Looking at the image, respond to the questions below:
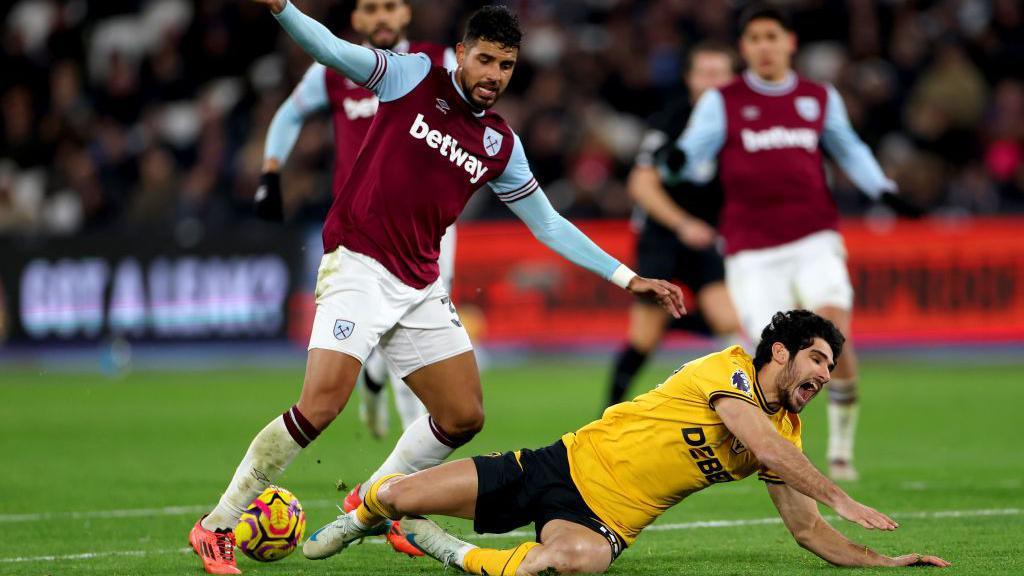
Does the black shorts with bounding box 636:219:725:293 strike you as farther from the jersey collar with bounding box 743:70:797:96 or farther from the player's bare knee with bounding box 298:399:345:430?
the player's bare knee with bounding box 298:399:345:430

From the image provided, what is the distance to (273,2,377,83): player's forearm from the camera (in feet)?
20.1

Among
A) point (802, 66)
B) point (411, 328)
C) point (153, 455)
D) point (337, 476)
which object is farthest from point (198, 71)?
point (411, 328)

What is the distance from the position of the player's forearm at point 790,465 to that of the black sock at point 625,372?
5.63 m

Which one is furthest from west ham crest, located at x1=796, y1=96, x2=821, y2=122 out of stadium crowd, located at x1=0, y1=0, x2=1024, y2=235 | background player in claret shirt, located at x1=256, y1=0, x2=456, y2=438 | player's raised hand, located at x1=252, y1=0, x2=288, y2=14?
stadium crowd, located at x1=0, y1=0, x2=1024, y2=235

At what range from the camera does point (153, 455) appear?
36.8 ft

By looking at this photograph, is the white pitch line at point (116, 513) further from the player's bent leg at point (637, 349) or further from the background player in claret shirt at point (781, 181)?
the player's bent leg at point (637, 349)

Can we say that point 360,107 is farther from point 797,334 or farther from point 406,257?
point 797,334

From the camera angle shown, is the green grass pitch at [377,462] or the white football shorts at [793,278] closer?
the green grass pitch at [377,462]

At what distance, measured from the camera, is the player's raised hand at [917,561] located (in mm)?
6102

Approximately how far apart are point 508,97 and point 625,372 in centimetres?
1002

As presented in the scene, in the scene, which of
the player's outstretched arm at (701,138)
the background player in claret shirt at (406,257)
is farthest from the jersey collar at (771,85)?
the background player in claret shirt at (406,257)

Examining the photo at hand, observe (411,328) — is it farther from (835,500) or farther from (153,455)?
(153,455)

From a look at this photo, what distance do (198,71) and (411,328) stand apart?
54.8 feet

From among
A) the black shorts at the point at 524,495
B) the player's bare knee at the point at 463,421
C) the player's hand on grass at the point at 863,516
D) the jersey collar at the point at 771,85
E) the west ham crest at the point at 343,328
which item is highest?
the jersey collar at the point at 771,85
